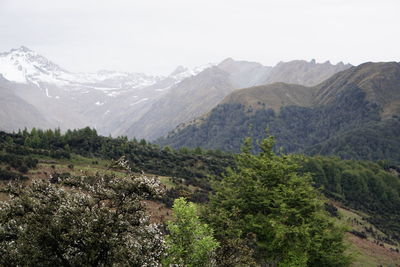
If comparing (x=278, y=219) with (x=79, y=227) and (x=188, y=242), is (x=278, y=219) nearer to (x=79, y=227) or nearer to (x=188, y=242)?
(x=188, y=242)

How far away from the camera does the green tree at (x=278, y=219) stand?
1120 inches

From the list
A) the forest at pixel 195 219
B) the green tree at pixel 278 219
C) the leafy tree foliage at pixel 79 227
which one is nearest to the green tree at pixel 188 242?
the forest at pixel 195 219

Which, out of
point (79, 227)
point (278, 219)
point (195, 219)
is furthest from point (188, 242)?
point (278, 219)

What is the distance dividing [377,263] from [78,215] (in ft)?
185

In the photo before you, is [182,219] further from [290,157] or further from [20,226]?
[290,157]

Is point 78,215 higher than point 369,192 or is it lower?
higher

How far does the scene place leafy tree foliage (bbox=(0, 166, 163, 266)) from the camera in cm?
1653

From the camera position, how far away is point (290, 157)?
1414 inches

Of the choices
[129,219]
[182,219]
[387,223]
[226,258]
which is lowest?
[387,223]

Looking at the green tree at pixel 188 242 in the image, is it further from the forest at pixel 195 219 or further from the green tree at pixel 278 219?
the green tree at pixel 278 219

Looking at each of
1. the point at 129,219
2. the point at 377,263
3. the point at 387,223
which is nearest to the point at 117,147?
the point at 377,263

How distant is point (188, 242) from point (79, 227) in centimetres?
819

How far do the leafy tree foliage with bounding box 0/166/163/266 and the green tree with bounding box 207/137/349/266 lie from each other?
10248 millimetres

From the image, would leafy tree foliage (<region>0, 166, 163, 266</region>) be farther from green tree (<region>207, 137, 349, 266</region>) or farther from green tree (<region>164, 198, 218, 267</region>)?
green tree (<region>207, 137, 349, 266</region>)
